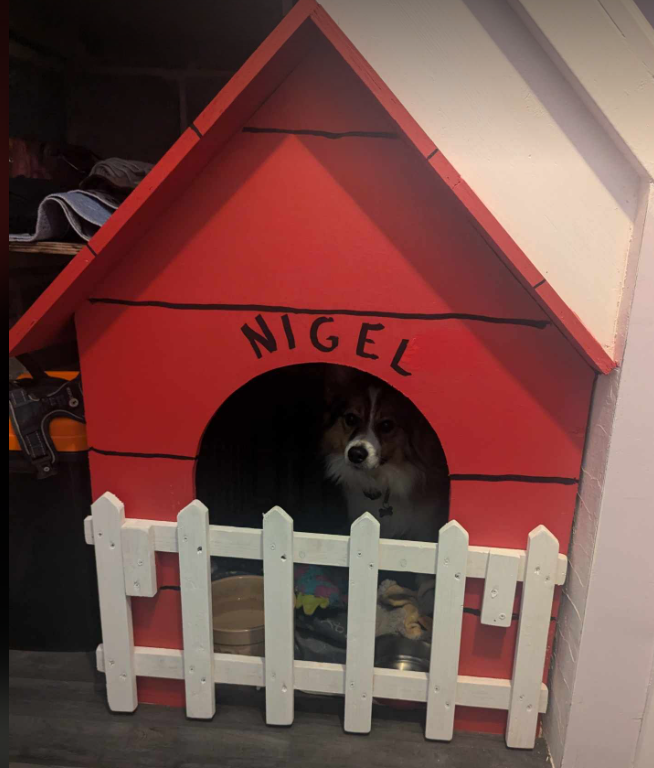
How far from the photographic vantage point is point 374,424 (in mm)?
1886

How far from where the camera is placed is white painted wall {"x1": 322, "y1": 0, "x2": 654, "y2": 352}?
39.4 inches

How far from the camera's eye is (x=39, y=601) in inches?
62.2

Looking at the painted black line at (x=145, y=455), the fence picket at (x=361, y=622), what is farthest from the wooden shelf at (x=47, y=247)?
the fence picket at (x=361, y=622)

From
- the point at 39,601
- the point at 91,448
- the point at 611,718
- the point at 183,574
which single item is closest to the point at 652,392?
the point at 611,718

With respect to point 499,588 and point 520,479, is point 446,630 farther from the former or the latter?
point 520,479

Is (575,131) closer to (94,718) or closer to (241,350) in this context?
(241,350)

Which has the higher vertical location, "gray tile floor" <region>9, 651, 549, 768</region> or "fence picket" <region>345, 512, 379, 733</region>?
"fence picket" <region>345, 512, 379, 733</region>

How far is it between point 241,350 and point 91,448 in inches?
17.5

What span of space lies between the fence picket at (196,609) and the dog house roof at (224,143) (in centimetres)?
54

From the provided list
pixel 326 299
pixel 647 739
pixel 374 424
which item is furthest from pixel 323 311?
pixel 647 739

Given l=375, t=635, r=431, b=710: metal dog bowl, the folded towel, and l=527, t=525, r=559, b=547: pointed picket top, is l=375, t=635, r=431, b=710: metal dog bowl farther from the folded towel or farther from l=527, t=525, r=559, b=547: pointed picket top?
the folded towel

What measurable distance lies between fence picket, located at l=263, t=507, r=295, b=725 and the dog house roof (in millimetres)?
656

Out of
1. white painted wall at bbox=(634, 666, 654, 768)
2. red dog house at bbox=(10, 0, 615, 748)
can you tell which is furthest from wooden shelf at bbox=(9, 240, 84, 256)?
white painted wall at bbox=(634, 666, 654, 768)

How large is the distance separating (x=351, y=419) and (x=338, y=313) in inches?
31.3
